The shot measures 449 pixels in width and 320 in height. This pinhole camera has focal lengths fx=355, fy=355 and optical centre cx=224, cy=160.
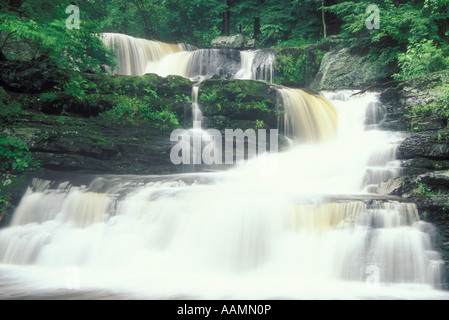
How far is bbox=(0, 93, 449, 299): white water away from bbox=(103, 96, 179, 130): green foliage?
2.62 meters

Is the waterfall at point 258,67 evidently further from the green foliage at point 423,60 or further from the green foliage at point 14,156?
the green foliage at point 14,156

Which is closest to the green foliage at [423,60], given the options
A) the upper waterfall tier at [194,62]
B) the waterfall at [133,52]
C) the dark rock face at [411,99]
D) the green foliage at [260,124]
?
the dark rock face at [411,99]

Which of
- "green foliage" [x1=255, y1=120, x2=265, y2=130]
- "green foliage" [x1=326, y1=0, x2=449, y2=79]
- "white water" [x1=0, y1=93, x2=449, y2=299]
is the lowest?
"white water" [x1=0, y1=93, x2=449, y2=299]

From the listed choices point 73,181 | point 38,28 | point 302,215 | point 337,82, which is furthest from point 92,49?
point 337,82

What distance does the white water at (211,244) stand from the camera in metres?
5.01

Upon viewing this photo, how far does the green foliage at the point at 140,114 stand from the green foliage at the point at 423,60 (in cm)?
809

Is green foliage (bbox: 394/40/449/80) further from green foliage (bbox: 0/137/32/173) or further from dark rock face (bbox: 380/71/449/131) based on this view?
green foliage (bbox: 0/137/32/173)

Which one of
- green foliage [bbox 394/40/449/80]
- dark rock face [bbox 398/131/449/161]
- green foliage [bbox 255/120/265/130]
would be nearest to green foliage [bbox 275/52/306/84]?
green foliage [bbox 394/40/449/80]

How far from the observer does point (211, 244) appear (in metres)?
6.06

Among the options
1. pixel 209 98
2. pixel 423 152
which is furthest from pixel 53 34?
pixel 423 152

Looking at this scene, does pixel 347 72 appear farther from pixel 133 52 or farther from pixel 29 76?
pixel 29 76

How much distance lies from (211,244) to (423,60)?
9.84 meters

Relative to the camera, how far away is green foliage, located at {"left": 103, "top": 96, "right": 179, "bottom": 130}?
998 centimetres

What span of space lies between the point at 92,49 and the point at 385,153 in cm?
906
